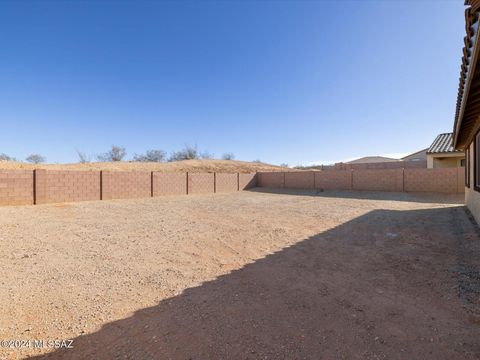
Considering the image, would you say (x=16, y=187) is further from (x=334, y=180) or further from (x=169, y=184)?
(x=334, y=180)

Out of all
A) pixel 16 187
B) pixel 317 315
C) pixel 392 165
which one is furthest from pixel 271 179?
pixel 317 315

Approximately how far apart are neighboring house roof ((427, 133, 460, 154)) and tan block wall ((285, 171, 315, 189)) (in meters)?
7.78

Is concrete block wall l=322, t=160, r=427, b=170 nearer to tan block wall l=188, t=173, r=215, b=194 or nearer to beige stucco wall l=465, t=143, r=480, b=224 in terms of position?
beige stucco wall l=465, t=143, r=480, b=224

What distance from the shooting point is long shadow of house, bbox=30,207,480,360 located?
6.52 feet

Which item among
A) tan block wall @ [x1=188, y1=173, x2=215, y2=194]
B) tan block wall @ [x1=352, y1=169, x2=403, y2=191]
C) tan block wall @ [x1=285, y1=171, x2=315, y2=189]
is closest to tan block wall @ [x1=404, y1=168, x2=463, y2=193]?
tan block wall @ [x1=352, y1=169, x2=403, y2=191]

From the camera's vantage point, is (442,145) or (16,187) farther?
(442,145)

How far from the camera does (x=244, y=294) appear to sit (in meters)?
2.90

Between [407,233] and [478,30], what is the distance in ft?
15.4

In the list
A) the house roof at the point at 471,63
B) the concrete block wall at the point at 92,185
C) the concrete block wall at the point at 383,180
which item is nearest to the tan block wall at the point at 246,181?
the concrete block wall at the point at 92,185

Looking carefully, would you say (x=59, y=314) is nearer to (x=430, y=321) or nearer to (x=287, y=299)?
(x=287, y=299)

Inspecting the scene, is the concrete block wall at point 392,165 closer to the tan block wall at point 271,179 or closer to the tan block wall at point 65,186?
the tan block wall at point 271,179

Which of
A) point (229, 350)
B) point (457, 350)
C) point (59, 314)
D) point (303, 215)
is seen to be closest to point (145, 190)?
point (303, 215)

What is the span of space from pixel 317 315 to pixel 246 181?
19.1 m

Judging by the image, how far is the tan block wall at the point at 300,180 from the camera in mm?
18953
